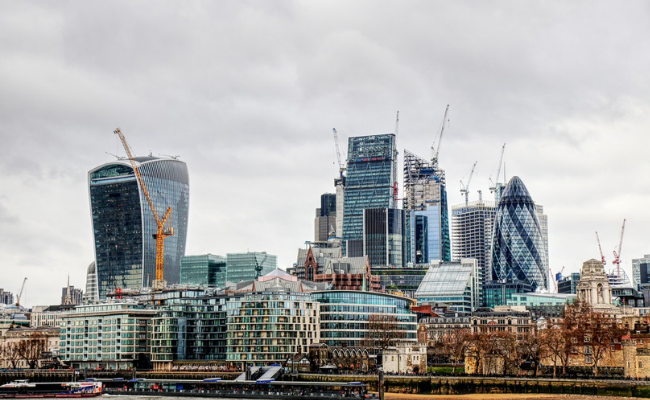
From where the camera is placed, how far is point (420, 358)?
173625 mm

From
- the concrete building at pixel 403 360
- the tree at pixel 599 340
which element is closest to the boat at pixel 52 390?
the concrete building at pixel 403 360

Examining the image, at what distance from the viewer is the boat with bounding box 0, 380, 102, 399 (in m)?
159

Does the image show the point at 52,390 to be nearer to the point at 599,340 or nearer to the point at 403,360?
the point at 403,360

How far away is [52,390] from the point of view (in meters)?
162

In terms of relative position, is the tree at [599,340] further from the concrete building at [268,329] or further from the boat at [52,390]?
the boat at [52,390]

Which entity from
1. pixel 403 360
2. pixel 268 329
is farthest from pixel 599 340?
pixel 268 329

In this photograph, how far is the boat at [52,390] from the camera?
522 ft

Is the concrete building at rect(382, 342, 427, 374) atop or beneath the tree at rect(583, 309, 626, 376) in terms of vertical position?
beneath

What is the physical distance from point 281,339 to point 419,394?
Result: 169ft

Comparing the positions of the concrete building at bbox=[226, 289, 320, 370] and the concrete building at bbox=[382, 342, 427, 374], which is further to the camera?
the concrete building at bbox=[226, 289, 320, 370]

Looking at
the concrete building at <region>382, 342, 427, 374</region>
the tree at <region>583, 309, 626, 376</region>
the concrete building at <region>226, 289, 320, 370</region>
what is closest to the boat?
the concrete building at <region>226, 289, 320, 370</region>

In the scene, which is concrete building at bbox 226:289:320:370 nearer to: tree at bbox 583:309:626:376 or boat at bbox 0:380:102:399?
boat at bbox 0:380:102:399

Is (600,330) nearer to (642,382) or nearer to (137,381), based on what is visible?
(642,382)

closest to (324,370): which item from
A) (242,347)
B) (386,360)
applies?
(386,360)
